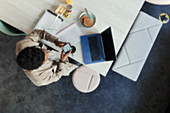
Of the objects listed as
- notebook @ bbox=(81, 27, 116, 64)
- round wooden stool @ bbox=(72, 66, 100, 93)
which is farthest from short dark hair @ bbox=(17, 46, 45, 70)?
round wooden stool @ bbox=(72, 66, 100, 93)

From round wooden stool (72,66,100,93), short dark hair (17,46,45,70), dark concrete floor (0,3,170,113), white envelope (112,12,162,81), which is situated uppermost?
short dark hair (17,46,45,70)

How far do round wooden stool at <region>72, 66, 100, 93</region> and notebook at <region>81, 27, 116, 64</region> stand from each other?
34 cm

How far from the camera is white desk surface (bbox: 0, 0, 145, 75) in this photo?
1705 millimetres

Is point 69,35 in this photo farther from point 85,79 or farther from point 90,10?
point 85,79

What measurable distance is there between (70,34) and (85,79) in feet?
2.07

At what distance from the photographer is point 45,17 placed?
1701 mm

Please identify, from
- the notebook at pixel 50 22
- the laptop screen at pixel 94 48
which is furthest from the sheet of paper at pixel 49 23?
the laptop screen at pixel 94 48

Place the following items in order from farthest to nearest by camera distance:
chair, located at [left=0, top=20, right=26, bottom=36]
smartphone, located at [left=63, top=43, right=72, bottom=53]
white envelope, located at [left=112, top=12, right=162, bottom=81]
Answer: white envelope, located at [left=112, top=12, right=162, bottom=81] < chair, located at [left=0, top=20, right=26, bottom=36] < smartphone, located at [left=63, top=43, right=72, bottom=53]

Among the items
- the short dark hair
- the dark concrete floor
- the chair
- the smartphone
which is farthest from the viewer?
the dark concrete floor

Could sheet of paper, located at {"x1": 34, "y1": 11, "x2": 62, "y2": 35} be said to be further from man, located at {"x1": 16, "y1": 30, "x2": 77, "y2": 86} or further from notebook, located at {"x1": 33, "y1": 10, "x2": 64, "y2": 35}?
man, located at {"x1": 16, "y1": 30, "x2": 77, "y2": 86}

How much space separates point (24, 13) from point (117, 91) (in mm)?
1748

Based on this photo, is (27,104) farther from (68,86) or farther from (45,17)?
(45,17)

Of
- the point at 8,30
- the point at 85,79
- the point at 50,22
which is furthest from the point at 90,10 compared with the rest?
the point at 8,30

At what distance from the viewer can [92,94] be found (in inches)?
93.4
